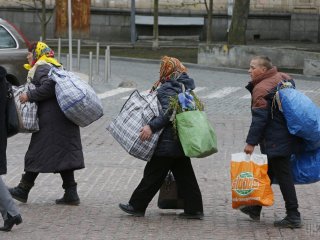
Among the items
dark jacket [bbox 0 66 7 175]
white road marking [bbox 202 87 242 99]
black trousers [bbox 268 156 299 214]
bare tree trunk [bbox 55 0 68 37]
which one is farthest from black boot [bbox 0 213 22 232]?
bare tree trunk [bbox 55 0 68 37]

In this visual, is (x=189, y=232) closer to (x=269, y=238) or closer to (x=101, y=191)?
(x=269, y=238)

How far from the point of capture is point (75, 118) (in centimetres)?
976

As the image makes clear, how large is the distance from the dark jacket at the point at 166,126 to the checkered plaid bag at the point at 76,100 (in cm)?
80

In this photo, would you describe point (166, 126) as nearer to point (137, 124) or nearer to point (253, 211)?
point (137, 124)

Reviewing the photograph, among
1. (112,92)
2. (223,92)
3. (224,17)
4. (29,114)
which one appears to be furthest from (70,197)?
(224,17)

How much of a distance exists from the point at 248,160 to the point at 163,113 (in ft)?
2.66

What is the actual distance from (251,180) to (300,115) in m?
0.67

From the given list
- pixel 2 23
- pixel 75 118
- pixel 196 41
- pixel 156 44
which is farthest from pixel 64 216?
pixel 196 41

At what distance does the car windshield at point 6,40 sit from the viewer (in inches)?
707

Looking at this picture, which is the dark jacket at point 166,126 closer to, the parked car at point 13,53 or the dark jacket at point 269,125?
the dark jacket at point 269,125

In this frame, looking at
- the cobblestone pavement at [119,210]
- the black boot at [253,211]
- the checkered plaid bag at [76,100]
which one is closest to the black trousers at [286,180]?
the cobblestone pavement at [119,210]

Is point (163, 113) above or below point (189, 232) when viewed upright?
above

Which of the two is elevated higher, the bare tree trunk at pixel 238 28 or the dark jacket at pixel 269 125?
the dark jacket at pixel 269 125

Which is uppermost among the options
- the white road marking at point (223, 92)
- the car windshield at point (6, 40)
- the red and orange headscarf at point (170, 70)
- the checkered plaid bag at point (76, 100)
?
the red and orange headscarf at point (170, 70)
